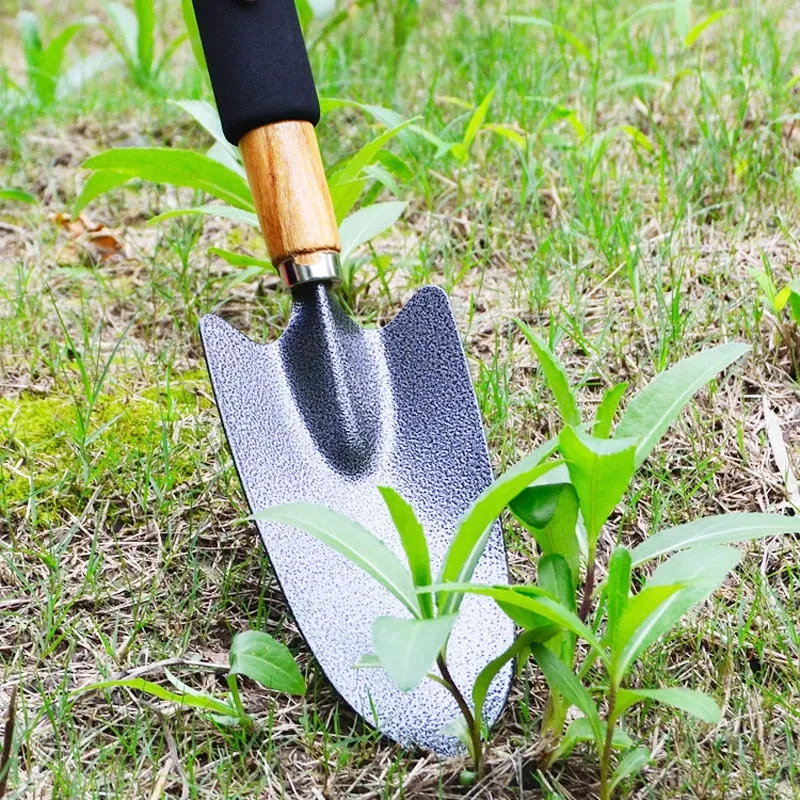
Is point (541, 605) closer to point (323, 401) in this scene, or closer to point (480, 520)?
point (480, 520)

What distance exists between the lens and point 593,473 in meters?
1.24

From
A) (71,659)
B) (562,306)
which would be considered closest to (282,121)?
(562,306)

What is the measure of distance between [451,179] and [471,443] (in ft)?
3.35

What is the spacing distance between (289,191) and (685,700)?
0.97 meters

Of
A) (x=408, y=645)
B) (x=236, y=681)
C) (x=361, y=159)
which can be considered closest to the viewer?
(x=408, y=645)

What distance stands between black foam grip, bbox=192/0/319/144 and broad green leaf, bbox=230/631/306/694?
2.68 feet

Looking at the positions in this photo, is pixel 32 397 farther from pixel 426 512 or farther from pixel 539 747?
pixel 539 747

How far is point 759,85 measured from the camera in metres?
2.50

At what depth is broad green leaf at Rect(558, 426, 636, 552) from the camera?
121 cm

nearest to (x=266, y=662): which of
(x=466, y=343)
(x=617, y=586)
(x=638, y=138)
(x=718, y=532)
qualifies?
(x=617, y=586)

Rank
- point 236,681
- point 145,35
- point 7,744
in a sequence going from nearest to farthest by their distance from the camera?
point 7,744 → point 236,681 → point 145,35

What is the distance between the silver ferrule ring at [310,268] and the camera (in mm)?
1704

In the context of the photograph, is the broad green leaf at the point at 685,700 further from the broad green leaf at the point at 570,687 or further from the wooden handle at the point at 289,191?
the wooden handle at the point at 289,191

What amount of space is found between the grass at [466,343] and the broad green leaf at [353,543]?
0.22 m
